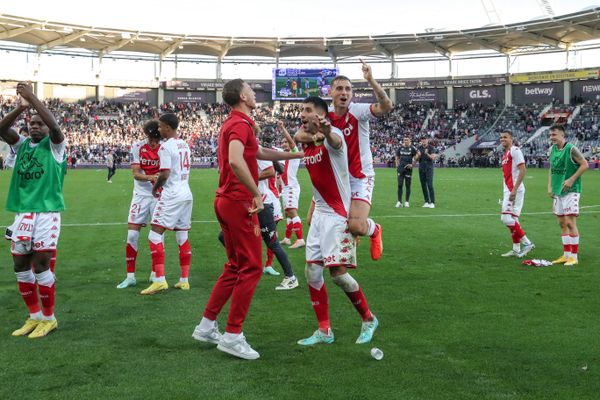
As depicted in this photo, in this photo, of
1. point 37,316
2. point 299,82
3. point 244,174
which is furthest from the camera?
point 299,82

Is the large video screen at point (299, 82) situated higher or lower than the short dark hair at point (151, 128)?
higher

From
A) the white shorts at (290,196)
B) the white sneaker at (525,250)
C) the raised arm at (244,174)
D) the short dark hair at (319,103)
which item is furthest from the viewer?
the white shorts at (290,196)

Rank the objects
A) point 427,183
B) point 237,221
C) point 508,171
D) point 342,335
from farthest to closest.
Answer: point 427,183, point 508,171, point 342,335, point 237,221

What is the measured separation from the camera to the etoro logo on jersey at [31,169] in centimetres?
595

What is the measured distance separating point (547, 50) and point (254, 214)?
217 ft

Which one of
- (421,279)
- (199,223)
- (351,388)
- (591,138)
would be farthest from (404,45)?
(351,388)

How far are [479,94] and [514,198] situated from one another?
62014 mm

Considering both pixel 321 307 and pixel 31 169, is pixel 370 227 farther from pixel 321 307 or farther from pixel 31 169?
pixel 31 169

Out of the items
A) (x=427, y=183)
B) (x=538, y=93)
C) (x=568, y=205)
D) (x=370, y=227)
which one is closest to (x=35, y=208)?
(x=370, y=227)

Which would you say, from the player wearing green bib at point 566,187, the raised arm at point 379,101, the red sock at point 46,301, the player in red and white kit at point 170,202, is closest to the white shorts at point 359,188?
the raised arm at point 379,101

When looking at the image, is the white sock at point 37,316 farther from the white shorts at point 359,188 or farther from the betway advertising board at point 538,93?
the betway advertising board at point 538,93

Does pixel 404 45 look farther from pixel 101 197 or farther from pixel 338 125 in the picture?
pixel 338 125

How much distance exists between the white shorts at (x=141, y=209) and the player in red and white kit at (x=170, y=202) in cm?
42

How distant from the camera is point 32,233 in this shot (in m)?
5.84
